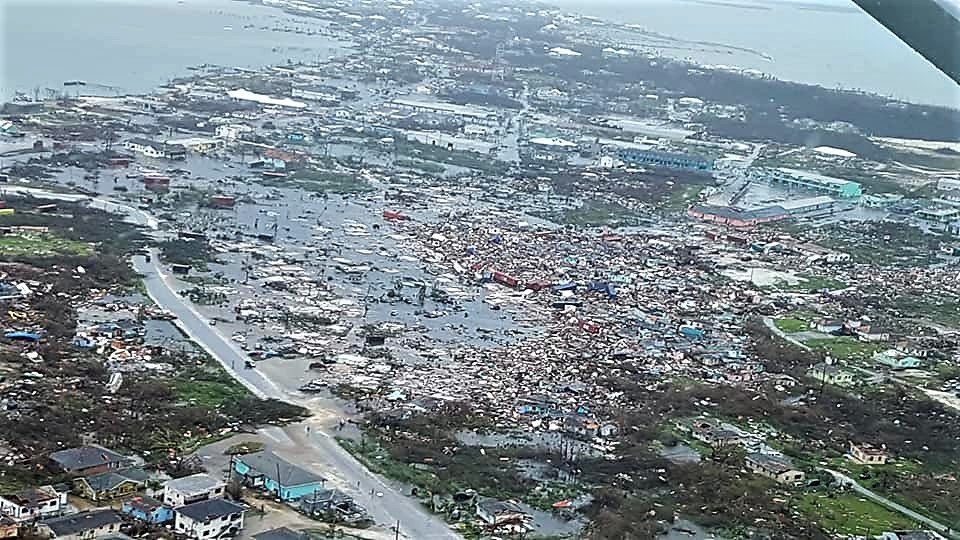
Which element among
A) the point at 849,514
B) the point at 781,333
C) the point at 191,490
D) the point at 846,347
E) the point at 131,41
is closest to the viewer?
the point at 191,490

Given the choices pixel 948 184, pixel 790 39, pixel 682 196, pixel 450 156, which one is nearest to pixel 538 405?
pixel 682 196

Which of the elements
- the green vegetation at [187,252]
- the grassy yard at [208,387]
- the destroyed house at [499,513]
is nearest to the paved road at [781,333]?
the destroyed house at [499,513]

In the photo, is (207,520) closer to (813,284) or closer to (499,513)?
(499,513)

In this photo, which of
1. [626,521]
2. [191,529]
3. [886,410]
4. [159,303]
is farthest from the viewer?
[159,303]

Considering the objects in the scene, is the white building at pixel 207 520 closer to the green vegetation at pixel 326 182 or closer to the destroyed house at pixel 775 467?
the destroyed house at pixel 775 467

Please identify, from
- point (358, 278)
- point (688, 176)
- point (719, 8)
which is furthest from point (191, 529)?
point (719, 8)

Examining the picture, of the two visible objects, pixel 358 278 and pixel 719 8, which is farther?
pixel 719 8

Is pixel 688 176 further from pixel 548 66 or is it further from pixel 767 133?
pixel 548 66
